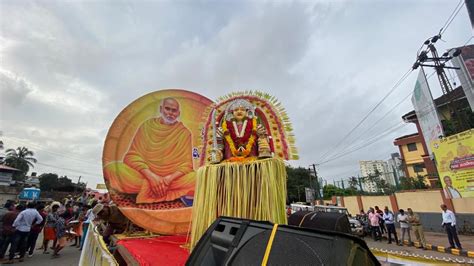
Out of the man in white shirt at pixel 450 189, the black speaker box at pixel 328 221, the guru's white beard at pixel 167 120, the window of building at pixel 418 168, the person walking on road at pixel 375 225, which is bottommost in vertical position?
the person walking on road at pixel 375 225

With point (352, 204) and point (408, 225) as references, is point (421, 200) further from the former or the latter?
point (352, 204)

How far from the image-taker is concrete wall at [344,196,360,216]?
14.5 m

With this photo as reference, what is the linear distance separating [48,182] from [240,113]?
1746 inches

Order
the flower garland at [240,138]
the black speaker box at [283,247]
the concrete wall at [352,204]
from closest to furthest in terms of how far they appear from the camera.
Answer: the black speaker box at [283,247]
the flower garland at [240,138]
the concrete wall at [352,204]

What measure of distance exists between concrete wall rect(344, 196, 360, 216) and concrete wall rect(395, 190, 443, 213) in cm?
292

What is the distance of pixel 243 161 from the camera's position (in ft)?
7.41

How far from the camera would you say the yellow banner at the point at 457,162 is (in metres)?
7.27

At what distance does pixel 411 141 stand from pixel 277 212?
23.6 metres

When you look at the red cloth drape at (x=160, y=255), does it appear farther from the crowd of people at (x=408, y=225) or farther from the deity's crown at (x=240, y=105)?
the crowd of people at (x=408, y=225)

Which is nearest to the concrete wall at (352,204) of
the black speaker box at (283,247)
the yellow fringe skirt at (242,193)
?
the yellow fringe skirt at (242,193)

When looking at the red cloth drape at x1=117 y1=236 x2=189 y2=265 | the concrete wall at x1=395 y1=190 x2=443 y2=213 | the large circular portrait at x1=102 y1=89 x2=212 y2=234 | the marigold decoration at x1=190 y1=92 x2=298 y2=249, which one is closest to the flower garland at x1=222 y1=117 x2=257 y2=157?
the marigold decoration at x1=190 y1=92 x2=298 y2=249

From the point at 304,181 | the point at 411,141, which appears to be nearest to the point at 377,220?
the point at 411,141

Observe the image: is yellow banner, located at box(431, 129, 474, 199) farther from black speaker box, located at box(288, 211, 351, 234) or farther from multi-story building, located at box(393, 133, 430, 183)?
multi-story building, located at box(393, 133, 430, 183)

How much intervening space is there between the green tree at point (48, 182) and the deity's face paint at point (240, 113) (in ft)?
138
